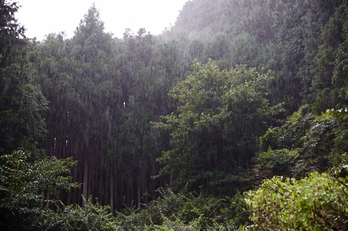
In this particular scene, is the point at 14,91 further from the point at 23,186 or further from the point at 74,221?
the point at 74,221

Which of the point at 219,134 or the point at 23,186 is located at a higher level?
the point at 219,134

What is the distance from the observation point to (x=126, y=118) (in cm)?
1455

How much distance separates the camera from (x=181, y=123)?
10164 millimetres

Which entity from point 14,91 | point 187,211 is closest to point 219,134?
point 187,211

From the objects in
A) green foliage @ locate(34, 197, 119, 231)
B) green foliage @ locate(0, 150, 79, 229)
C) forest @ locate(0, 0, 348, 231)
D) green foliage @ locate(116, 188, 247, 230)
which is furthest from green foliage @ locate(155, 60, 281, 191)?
green foliage @ locate(0, 150, 79, 229)

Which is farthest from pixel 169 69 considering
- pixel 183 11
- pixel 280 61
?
pixel 183 11

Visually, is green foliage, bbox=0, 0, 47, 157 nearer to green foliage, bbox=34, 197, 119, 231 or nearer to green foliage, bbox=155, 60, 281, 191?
green foliage, bbox=34, 197, 119, 231

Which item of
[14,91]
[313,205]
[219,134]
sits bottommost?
[313,205]

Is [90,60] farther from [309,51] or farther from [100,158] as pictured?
[309,51]

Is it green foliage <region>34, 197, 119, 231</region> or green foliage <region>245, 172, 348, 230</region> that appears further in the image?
green foliage <region>34, 197, 119, 231</region>

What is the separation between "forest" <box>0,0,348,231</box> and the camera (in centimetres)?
596

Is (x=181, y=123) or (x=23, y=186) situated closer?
(x=23, y=186)

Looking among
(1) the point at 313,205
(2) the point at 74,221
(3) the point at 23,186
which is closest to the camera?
(1) the point at 313,205

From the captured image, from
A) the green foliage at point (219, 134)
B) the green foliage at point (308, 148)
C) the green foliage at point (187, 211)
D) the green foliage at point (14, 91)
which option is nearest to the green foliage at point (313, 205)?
the green foliage at point (308, 148)
